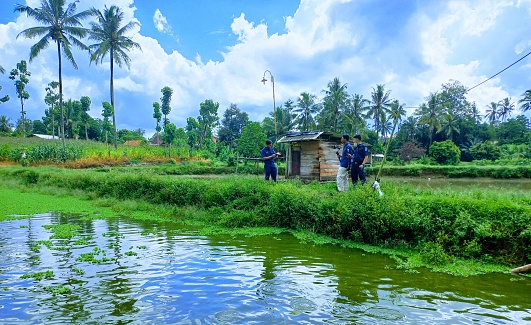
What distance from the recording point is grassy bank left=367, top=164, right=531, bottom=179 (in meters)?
28.5

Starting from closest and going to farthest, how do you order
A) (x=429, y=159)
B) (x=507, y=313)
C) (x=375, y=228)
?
(x=507, y=313) → (x=375, y=228) → (x=429, y=159)

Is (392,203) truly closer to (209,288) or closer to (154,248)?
(209,288)

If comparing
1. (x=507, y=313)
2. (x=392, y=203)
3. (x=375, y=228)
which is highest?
(x=392, y=203)

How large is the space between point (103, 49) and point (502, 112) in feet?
232

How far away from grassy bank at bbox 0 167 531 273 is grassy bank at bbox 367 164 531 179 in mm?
24538

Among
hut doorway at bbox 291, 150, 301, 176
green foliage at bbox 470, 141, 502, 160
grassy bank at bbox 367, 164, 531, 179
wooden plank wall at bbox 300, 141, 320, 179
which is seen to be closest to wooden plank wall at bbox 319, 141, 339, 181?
wooden plank wall at bbox 300, 141, 320, 179

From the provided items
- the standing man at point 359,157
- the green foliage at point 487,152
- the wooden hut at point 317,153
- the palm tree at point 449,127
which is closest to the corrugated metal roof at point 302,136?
the wooden hut at point 317,153

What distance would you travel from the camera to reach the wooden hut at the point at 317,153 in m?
16.2

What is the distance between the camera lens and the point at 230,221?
30.9 ft

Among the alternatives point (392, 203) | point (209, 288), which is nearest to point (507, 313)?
point (392, 203)

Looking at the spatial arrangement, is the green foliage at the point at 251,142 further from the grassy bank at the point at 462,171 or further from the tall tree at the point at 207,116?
the tall tree at the point at 207,116

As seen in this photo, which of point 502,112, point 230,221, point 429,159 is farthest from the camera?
point 502,112

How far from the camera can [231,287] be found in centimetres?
505

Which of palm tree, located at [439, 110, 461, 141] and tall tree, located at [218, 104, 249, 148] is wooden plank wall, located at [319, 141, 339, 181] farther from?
tall tree, located at [218, 104, 249, 148]
